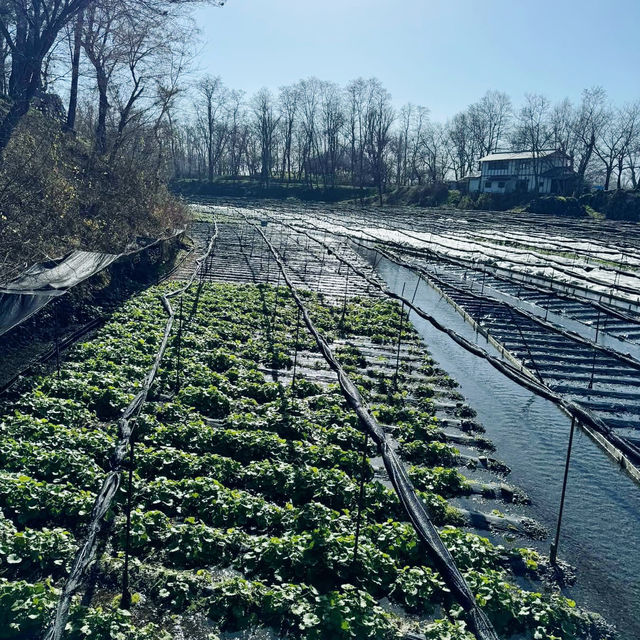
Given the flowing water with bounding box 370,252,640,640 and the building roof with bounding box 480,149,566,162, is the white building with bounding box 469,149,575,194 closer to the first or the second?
the building roof with bounding box 480,149,566,162

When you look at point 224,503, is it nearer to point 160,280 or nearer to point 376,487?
point 376,487

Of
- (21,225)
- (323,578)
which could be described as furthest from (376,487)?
(21,225)

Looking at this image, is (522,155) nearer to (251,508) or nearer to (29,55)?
(29,55)

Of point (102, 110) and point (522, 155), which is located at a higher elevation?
point (522, 155)

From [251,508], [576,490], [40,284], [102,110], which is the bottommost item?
[576,490]

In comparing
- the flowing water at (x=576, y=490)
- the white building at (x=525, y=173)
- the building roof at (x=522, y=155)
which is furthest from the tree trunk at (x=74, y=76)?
the building roof at (x=522, y=155)

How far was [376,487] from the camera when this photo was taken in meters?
9.22

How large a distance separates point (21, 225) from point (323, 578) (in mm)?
14794

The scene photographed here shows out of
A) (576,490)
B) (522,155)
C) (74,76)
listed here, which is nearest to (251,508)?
(576,490)

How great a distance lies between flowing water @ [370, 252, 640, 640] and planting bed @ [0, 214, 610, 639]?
0.49 meters

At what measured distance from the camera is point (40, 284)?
13.8 m

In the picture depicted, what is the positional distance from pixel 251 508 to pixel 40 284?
28.0 feet

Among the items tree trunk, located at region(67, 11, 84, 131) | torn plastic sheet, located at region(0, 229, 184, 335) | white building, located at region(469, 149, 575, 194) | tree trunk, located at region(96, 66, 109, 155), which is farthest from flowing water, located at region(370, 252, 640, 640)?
white building, located at region(469, 149, 575, 194)

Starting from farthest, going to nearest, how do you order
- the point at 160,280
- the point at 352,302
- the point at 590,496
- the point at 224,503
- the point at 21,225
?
1. the point at 160,280
2. the point at 352,302
3. the point at 21,225
4. the point at 590,496
5. the point at 224,503
